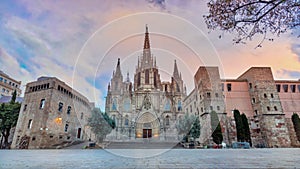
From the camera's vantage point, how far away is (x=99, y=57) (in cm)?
757

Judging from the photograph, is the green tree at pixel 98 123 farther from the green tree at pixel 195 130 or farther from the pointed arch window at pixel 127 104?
the pointed arch window at pixel 127 104

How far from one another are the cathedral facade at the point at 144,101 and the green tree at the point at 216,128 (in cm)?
523

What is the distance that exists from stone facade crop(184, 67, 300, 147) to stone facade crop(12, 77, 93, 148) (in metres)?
15.6

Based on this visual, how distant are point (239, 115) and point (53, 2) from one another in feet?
78.7

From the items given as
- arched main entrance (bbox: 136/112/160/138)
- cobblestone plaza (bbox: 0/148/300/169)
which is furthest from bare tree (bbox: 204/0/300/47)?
arched main entrance (bbox: 136/112/160/138)

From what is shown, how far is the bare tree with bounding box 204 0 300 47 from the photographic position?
514cm

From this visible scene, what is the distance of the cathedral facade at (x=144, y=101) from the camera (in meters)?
26.8

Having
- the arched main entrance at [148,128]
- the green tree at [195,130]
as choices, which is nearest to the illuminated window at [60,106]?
the arched main entrance at [148,128]

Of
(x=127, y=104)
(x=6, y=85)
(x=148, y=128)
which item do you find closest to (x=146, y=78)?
(x=127, y=104)

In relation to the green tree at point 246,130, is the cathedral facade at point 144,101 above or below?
above

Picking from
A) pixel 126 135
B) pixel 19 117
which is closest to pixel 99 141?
pixel 126 135

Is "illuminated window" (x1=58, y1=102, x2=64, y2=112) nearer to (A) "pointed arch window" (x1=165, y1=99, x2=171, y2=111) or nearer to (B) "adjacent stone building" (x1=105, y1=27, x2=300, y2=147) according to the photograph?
(B) "adjacent stone building" (x1=105, y1=27, x2=300, y2=147)

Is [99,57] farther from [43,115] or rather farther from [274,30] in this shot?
[43,115]

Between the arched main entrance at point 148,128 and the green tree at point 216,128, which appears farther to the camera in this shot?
the arched main entrance at point 148,128
